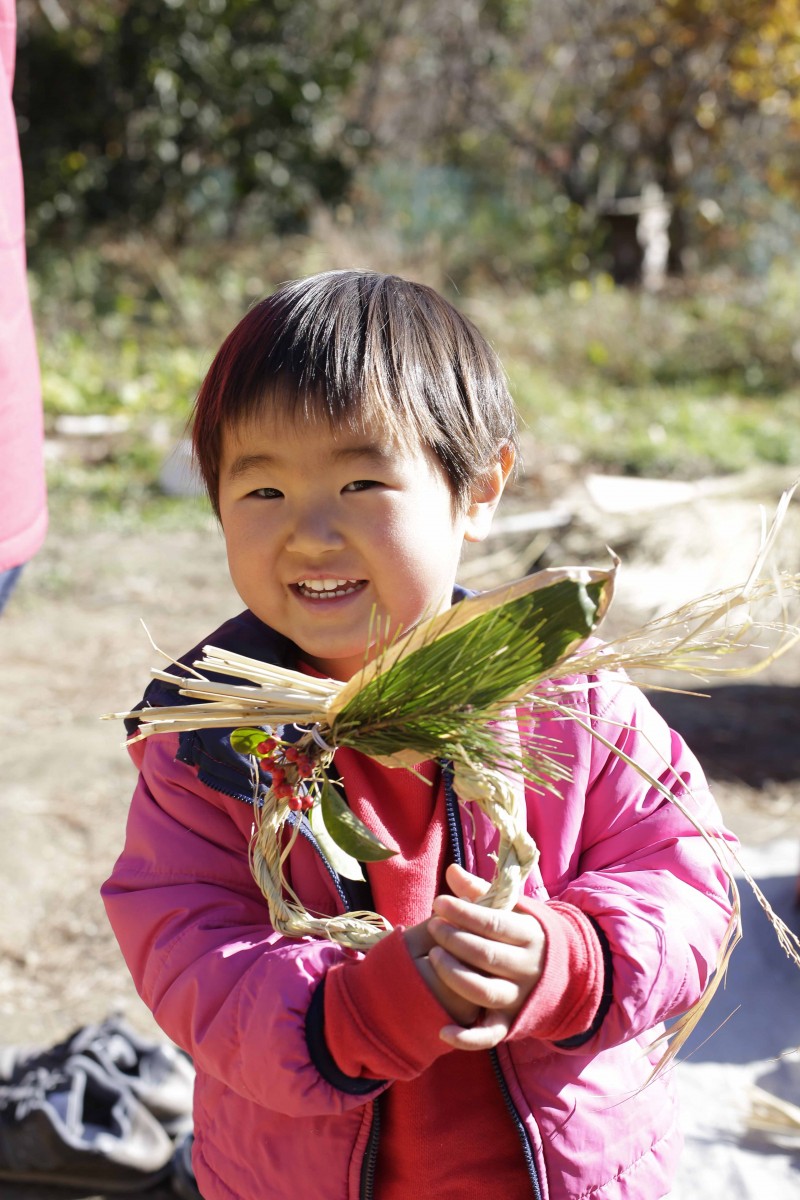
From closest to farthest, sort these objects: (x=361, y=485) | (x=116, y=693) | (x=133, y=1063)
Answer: (x=361, y=485), (x=133, y=1063), (x=116, y=693)

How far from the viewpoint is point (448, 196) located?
490 inches

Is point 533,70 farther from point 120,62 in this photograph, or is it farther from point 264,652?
point 264,652

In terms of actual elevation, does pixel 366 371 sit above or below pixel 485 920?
above

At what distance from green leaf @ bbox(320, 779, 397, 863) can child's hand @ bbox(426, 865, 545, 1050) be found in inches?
2.9

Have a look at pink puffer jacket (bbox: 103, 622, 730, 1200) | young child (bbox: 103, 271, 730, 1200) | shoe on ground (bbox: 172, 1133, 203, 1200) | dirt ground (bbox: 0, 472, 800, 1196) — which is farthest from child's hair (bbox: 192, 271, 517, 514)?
shoe on ground (bbox: 172, 1133, 203, 1200)

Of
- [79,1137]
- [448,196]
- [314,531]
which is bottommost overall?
[79,1137]

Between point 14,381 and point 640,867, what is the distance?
1255mm

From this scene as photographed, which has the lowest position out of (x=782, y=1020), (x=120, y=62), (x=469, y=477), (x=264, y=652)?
(x=782, y=1020)

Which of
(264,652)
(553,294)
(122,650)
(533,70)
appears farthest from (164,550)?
(533,70)

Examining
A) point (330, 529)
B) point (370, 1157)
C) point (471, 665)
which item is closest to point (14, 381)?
point (330, 529)

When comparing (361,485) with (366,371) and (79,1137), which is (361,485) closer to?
(366,371)

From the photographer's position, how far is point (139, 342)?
8.87m

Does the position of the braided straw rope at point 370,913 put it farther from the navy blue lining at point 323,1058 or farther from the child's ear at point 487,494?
the child's ear at point 487,494

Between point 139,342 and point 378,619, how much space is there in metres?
8.05
